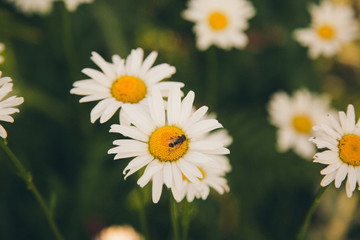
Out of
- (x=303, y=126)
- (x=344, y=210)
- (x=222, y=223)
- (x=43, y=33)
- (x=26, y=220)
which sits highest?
(x=43, y=33)

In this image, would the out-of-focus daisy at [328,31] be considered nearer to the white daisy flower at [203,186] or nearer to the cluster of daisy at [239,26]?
the cluster of daisy at [239,26]

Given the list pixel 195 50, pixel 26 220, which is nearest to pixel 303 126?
pixel 195 50

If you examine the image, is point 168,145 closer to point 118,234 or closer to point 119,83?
point 119,83

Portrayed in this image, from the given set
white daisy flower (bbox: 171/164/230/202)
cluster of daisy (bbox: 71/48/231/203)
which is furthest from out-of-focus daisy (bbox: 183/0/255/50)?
white daisy flower (bbox: 171/164/230/202)

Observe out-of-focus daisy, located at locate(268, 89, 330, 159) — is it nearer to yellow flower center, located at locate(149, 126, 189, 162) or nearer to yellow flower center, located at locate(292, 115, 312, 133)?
yellow flower center, located at locate(292, 115, 312, 133)

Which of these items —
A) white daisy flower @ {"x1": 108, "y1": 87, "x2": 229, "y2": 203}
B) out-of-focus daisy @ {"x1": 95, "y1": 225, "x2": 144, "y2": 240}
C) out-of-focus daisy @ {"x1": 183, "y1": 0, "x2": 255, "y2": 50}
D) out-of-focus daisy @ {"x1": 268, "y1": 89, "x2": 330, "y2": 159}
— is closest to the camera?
white daisy flower @ {"x1": 108, "y1": 87, "x2": 229, "y2": 203}

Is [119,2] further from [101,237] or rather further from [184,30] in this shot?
[101,237]

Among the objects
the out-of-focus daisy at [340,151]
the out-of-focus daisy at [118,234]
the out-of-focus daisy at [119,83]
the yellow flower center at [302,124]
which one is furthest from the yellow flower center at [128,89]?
the yellow flower center at [302,124]
